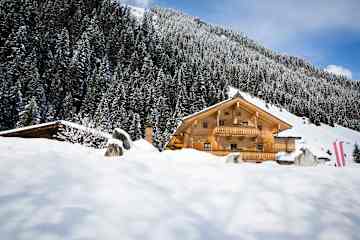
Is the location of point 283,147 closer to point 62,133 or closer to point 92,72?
point 62,133

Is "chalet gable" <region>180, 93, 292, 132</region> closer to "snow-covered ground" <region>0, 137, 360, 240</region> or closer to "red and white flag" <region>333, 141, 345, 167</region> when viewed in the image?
"red and white flag" <region>333, 141, 345, 167</region>

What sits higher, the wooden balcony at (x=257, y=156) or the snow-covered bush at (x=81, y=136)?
the snow-covered bush at (x=81, y=136)

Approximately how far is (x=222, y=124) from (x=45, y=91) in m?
37.4

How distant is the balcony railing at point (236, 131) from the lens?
30.2 metres

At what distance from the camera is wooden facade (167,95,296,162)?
30.5 meters

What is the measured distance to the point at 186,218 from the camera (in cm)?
417

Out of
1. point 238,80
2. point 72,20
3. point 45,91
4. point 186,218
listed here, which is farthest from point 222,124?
point 238,80

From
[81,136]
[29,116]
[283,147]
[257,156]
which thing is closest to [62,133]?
[81,136]

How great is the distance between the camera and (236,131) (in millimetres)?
30562

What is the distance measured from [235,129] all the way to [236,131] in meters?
0.21

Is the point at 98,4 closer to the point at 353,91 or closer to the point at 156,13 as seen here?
the point at 156,13

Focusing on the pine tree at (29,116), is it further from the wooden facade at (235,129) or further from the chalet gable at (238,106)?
the chalet gable at (238,106)

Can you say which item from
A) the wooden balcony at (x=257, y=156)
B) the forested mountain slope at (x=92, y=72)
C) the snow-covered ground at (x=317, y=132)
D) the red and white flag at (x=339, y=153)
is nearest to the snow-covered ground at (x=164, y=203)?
the red and white flag at (x=339, y=153)

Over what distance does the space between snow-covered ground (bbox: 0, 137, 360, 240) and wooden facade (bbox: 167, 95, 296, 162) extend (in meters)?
23.6
